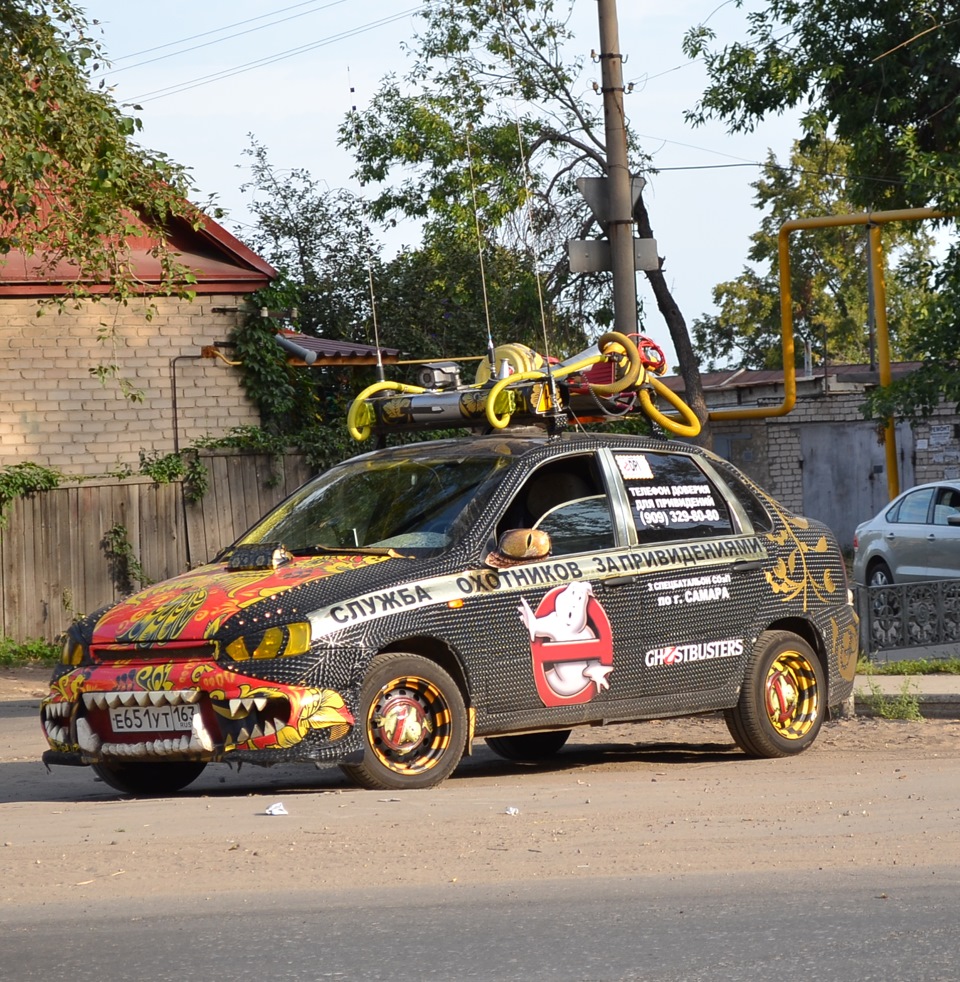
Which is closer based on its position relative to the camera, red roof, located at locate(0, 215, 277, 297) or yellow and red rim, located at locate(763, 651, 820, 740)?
yellow and red rim, located at locate(763, 651, 820, 740)

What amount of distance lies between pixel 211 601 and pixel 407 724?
1.04 meters

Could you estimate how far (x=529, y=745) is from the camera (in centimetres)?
989

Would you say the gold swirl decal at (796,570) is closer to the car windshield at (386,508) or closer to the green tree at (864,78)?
the car windshield at (386,508)

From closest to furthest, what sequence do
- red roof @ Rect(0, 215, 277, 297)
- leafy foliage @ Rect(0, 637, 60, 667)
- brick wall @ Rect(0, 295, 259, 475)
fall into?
leafy foliage @ Rect(0, 637, 60, 667)
red roof @ Rect(0, 215, 277, 297)
brick wall @ Rect(0, 295, 259, 475)

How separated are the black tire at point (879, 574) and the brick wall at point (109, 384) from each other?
7530mm

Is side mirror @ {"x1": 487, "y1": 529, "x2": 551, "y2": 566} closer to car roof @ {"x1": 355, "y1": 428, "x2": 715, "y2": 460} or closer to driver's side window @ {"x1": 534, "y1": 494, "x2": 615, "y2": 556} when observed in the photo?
driver's side window @ {"x1": 534, "y1": 494, "x2": 615, "y2": 556}

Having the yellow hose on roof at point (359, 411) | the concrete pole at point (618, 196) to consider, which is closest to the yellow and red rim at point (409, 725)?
the yellow hose on roof at point (359, 411)

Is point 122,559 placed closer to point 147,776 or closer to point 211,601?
point 147,776

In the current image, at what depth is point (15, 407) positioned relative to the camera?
19.8 metres

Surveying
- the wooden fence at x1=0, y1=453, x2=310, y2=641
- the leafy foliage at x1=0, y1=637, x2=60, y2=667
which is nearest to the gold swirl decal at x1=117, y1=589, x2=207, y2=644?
the leafy foliage at x1=0, y1=637, x2=60, y2=667

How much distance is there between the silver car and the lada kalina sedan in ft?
27.0

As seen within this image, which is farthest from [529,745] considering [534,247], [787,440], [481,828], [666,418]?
[787,440]

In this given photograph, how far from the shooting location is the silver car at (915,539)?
17.5 metres

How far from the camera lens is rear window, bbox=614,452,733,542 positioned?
884 cm
